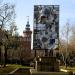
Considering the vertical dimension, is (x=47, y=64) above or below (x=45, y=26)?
below

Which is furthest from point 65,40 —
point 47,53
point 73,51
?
point 47,53

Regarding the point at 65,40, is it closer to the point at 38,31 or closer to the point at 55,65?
the point at 38,31

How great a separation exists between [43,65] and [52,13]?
1040 cm

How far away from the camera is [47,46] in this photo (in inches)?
1773

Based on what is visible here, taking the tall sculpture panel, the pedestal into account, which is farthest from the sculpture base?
the tall sculpture panel

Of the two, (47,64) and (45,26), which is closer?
(47,64)

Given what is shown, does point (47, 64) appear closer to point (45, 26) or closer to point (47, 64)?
point (47, 64)

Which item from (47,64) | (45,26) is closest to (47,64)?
(47,64)

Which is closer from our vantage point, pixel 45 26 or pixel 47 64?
pixel 47 64

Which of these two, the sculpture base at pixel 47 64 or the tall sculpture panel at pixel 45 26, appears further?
the tall sculpture panel at pixel 45 26

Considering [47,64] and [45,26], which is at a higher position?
[45,26]

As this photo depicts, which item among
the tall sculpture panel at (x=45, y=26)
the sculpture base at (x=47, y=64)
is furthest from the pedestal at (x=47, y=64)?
the tall sculpture panel at (x=45, y=26)

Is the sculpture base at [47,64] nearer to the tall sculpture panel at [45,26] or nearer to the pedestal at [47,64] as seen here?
the pedestal at [47,64]

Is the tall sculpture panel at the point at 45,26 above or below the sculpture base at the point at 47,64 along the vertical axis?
above
